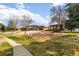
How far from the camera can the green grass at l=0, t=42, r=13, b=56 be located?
6.29 feet

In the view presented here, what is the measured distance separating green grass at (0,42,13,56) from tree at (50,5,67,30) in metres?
0.47

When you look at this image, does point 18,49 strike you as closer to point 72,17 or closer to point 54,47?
point 54,47

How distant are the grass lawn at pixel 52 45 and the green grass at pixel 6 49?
9cm

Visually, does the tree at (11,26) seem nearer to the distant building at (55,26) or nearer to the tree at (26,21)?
the tree at (26,21)

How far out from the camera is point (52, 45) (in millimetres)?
1930

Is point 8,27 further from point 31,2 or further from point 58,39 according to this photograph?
point 58,39

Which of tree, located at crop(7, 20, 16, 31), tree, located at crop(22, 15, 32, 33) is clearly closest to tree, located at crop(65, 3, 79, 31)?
tree, located at crop(22, 15, 32, 33)

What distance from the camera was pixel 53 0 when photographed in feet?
6.29

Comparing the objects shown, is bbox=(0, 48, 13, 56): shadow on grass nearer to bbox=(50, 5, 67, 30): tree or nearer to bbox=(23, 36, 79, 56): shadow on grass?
bbox=(23, 36, 79, 56): shadow on grass

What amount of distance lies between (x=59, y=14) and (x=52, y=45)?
0.97ft

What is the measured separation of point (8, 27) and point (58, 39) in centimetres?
48

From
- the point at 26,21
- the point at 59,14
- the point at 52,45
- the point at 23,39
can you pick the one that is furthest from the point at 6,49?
the point at 59,14

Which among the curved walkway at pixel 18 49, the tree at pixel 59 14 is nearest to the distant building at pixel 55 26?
the tree at pixel 59 14

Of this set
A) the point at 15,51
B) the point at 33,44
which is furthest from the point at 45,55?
the point at 15,51
